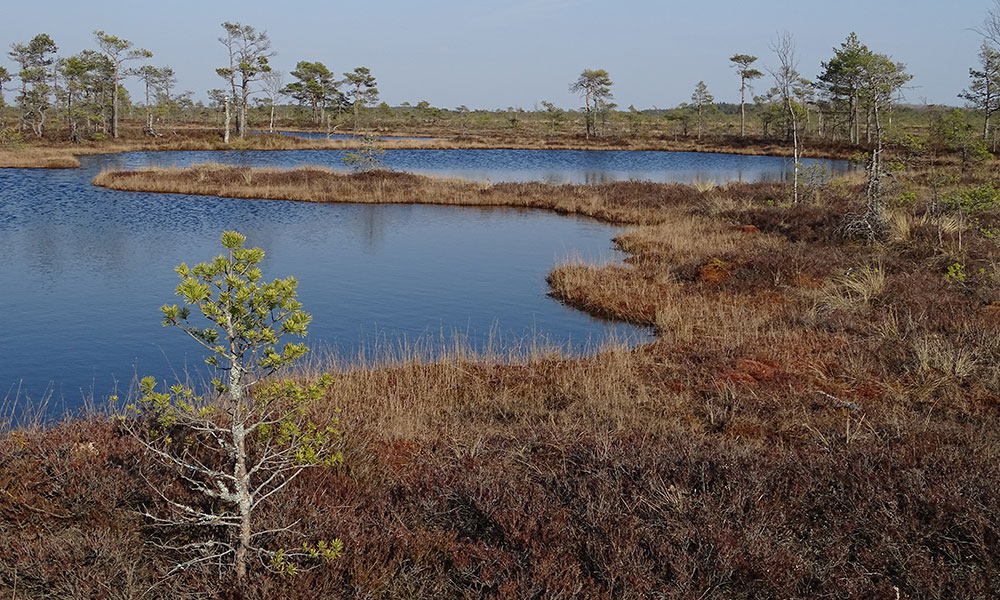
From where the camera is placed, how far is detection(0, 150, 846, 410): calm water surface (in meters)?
11.2

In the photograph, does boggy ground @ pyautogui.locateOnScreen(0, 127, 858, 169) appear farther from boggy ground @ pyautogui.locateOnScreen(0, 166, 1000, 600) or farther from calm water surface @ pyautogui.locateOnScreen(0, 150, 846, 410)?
boggy ground @ pyautogui.locateOnScreen(0, 166, 1000, 600)

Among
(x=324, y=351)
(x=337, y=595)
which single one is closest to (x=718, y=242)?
(x=324, y=351)

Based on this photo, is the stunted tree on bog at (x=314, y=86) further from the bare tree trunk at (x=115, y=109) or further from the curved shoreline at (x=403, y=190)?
the curved shoreline at (x=403, y=190)

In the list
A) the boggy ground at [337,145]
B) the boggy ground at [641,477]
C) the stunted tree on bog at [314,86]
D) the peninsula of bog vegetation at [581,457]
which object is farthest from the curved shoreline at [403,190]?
the stunted tree on bog at [314,86]

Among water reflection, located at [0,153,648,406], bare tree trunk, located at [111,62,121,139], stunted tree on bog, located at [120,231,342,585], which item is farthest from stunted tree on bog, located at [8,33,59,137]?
stunted tree on bog, located at [120,231,342,585]

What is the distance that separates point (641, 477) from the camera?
5273 millimetres

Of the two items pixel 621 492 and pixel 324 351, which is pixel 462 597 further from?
pixel 324 351

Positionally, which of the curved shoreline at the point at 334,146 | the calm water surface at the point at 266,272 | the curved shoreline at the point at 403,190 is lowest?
the calm water surface at the point at 266,272

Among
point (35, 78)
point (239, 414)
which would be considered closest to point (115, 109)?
point (35, 78)

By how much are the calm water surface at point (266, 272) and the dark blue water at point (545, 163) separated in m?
14.5

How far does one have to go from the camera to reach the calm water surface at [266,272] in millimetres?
11180

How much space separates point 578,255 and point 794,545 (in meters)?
15.1

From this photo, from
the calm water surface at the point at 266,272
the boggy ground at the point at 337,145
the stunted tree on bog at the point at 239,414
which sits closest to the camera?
the stunted tree on bog at the point at 239,414

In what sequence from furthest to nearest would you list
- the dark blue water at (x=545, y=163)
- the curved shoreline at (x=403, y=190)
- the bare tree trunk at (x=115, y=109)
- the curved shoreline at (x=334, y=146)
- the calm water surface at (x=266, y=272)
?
the bare tree trunk at (x=115, y=109)
the curved shoreline at (x=334, y=146)
the dark blue water at (x=545, y=163)
the curved shoreline at (x=403, y=190)
the calm water surface at (x=266, y=272)
